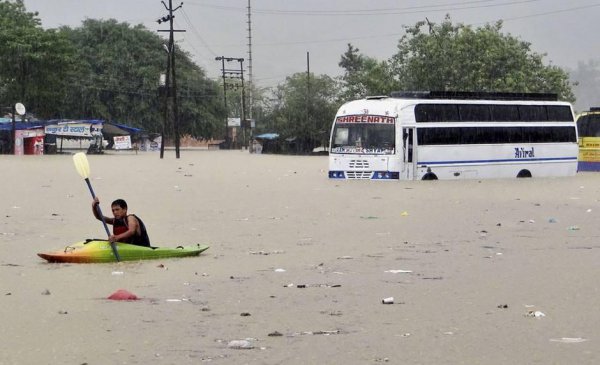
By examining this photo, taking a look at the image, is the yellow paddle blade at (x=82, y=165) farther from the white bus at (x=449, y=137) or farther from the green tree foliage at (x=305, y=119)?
the green tree foliage at (x=305, y=119)

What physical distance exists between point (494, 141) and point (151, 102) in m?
68.6

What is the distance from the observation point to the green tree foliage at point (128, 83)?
100 meters

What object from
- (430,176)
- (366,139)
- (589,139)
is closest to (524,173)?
(430,176)

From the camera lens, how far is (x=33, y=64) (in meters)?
82.2

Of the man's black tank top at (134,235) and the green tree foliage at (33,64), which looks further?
the green tree foliage at (33,64)

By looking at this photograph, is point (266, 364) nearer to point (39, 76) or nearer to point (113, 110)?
point (39, 76)

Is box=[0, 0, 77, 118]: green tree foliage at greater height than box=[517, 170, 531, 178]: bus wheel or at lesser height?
Result: greater

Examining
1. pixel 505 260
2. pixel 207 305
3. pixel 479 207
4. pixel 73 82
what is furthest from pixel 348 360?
pixel 73 82

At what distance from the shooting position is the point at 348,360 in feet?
23.5

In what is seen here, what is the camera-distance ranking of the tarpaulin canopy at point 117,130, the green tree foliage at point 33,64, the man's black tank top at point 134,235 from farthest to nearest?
the tarpaulin canopy at point 117,130
the green tree foliage at point 33,64
the man's black tank top at point 134,235

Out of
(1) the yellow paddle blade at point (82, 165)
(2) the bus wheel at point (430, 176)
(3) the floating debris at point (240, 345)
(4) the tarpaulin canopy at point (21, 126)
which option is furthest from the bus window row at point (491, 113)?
(4) the tarpaulin canopy at point (21, 126)

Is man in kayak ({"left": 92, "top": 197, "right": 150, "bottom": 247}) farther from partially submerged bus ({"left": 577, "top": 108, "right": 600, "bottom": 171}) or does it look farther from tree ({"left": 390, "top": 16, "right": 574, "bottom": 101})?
tree ({"left": 390, "top": 16, "right": 574, "bottom": 101})

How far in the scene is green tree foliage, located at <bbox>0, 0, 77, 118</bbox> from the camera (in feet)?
266

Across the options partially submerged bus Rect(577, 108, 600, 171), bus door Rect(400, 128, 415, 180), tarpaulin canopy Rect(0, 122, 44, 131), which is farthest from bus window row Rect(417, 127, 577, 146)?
tarpaulin canopy Rect(0, 122, 44, 131)
